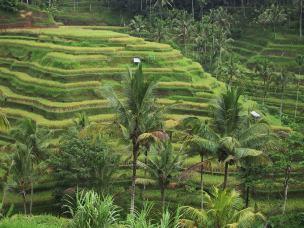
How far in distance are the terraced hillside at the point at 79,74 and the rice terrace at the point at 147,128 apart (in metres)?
0.13

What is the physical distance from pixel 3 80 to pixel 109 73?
38.1 feet

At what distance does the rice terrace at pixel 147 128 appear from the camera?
20109 millimetres

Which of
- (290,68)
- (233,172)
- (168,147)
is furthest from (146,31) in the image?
(168,147)

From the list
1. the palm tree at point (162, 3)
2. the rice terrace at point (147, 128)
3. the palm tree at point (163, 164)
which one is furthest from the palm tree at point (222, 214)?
the palm tree at point (162, 3)

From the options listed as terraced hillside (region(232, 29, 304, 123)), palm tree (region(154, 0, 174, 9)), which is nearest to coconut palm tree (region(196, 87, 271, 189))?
terraced hillside (region(232, 29, 304, 123))

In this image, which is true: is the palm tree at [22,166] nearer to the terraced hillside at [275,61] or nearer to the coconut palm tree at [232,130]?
the coconut palm tree at [232,130]

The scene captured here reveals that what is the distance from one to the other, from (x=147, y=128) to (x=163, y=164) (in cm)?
745

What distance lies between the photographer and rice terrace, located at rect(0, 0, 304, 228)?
2011cm

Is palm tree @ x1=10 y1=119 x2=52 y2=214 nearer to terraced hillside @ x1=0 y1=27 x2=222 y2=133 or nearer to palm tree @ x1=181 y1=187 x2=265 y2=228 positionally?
terraced hillside @ x1=0 y1=27 x2=222 y2=133

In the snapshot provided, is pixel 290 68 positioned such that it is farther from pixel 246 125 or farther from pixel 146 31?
pixel 246 125

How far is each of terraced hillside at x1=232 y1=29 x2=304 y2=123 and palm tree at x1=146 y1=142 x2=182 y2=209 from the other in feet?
123

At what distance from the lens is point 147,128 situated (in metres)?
21.3

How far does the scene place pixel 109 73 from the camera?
4762 centimetres

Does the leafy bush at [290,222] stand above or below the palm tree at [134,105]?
below
